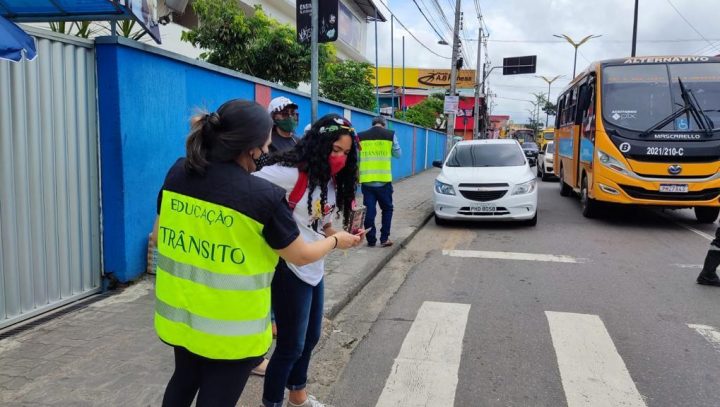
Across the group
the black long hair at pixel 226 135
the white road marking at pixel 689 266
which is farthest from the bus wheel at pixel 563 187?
the black long hair at pixel 226 135

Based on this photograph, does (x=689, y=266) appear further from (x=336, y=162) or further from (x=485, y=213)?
(x=336, y=162)

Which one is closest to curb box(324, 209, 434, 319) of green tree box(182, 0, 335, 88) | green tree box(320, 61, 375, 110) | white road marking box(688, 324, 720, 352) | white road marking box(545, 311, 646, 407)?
white road marking box(545, 311, 646, 407)

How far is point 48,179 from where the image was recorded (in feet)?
13.7

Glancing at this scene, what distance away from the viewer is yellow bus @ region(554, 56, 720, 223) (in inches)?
338

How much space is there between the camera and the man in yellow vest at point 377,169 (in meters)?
7.03

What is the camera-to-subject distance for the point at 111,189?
4734 millimetres

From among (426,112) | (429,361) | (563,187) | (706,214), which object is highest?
(426,112)

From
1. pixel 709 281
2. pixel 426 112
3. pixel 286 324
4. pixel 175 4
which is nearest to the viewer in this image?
pixel 286 324

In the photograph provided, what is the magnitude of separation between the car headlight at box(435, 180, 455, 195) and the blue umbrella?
692 centimetres

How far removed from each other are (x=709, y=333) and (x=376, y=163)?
412 cm

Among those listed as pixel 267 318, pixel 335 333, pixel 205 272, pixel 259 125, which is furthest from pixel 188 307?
pixel 335 333

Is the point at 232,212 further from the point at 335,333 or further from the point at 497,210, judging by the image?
the point at 497,210

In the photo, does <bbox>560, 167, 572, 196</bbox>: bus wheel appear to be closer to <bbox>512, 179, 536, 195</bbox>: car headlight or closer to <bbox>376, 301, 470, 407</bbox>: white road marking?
<bbox>512, 179, 536, 195</bbox>: car headlight

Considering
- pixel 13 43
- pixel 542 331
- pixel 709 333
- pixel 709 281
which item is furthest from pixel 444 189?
pixel 13 43
